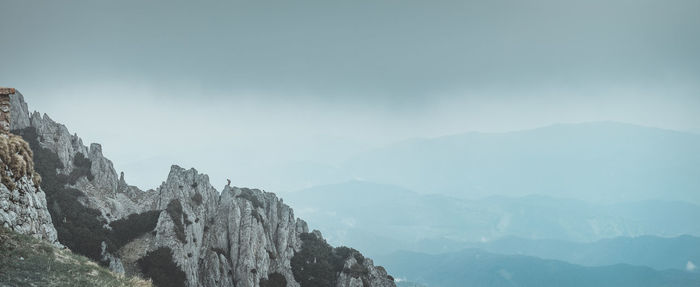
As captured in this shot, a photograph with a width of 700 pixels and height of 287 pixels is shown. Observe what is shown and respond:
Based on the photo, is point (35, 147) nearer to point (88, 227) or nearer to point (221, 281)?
point (88, 227)

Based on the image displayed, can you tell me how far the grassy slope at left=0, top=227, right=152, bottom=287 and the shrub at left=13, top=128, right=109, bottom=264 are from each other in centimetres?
3567

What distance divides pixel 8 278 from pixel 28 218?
13.3 metres

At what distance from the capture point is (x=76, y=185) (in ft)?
234

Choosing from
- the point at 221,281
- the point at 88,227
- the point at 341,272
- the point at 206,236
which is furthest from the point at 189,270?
the point at 341,272

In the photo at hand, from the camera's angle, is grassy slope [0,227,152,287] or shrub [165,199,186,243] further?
shrub [165,199,186,243]

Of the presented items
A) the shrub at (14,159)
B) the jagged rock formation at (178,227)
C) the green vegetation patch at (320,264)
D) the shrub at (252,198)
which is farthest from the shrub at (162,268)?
the shrub at (14,159)

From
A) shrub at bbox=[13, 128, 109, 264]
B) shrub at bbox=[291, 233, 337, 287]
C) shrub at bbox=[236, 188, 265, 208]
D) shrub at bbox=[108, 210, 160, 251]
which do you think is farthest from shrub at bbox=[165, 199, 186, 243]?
shrub at bbox=[291, 233, 337, 287]

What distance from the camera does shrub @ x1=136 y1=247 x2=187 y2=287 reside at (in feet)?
A: 186

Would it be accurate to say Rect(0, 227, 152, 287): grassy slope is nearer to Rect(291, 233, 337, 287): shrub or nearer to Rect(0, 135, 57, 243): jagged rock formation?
Rect(0, 135, 57, 243): jagged rock formation

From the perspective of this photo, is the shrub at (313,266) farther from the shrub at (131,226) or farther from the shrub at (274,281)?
the shrub at (131,226)

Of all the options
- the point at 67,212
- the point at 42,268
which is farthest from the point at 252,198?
the point at 42,268

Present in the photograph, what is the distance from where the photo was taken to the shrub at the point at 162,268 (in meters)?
56.8

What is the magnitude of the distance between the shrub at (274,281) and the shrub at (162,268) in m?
16.2

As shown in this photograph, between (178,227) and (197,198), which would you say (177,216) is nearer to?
(178,227)
